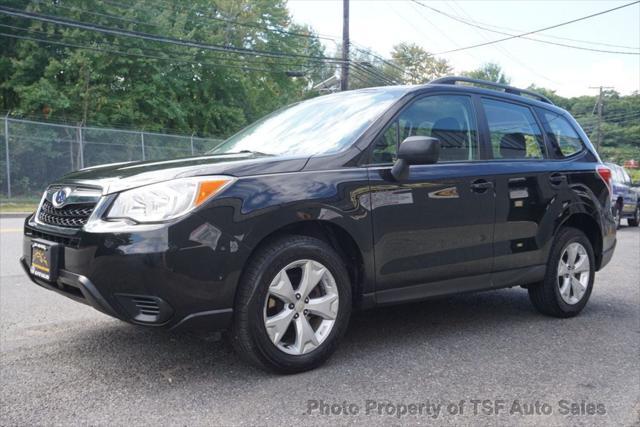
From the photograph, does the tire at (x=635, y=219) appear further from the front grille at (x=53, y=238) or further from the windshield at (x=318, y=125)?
the front grille at (x=53, y=238)

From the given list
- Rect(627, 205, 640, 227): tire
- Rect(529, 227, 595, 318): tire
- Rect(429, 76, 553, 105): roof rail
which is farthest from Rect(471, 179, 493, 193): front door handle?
Rect(627, 205, 640, 227): tire

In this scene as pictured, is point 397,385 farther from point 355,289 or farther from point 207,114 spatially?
point 207,114

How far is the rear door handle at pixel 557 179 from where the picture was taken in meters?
4.75

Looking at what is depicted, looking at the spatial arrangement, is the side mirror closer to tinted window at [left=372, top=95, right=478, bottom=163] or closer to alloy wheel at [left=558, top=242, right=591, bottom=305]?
tinted window at [left=372, top=95, right=478, bottom=163]

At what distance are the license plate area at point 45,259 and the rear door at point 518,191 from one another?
2934mm

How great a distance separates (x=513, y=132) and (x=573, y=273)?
51.8 inches

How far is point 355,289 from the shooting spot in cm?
360

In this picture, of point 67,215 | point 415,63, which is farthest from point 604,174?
point 415,63

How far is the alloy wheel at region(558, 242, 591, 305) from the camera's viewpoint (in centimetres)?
485

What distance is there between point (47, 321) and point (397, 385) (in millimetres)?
2666

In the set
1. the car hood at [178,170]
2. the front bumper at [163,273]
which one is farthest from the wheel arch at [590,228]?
the front bumper at [163,273]

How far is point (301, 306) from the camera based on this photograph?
3240mm

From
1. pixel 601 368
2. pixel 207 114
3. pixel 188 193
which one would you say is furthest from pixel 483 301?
pixel 207 114

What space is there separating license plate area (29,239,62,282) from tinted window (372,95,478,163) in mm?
1931
